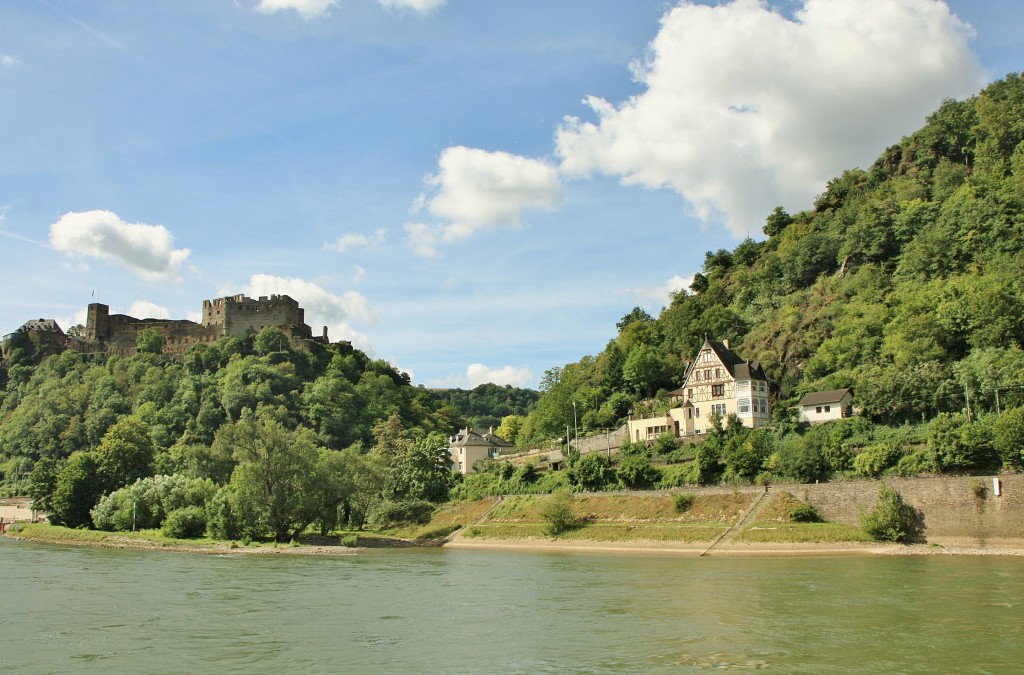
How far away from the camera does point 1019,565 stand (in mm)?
38594

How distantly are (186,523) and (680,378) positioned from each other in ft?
155

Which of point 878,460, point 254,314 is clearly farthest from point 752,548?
point 254,314

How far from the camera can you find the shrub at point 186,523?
204 ft

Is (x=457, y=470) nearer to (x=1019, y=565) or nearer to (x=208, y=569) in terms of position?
(x=208, y=569)

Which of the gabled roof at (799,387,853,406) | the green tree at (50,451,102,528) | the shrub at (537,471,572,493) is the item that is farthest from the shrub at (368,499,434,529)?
the gabled roof at (799,387,853,406)

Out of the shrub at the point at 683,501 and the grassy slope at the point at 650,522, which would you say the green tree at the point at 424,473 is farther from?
the shrub at the point at 683,501

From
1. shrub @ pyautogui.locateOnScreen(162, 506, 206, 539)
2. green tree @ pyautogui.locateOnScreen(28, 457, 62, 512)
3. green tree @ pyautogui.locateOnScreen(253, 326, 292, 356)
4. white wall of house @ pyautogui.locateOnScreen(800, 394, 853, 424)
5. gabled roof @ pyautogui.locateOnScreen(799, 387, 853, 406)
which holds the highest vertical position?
green tree @ pyautogui.locateOnScreen(253, 326, 292, 356)

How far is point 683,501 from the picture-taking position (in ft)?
188

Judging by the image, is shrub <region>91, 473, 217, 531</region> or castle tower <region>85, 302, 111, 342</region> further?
castle tower <region>85, 302, 111, 342</region>

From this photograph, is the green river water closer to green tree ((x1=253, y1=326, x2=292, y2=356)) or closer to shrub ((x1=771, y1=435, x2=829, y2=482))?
shrub ((x1=771, y1=435, x2=829, y2=482))

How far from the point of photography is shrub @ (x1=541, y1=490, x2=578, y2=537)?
6062 cm

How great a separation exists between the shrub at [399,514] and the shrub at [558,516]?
1498 cm

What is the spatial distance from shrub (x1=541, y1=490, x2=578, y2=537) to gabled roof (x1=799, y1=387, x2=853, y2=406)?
65.7ft

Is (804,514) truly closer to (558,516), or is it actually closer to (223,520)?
(558,516)
